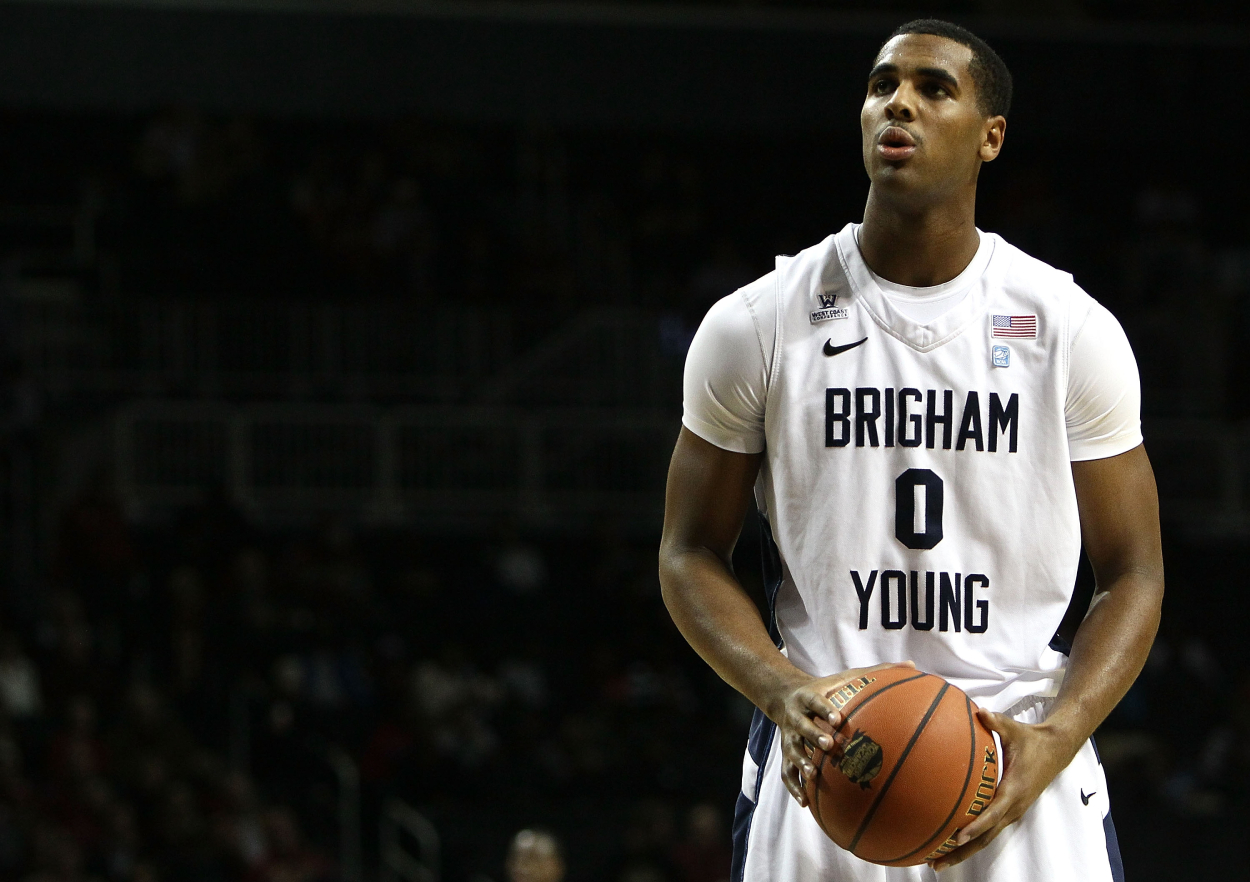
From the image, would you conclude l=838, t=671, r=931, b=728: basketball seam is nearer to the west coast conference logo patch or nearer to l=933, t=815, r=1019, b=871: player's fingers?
l=933, t=815, r=1019, b=871: player's fingers

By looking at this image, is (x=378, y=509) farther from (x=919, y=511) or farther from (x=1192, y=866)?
(x=919, y=511)

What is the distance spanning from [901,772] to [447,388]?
40.9 feet

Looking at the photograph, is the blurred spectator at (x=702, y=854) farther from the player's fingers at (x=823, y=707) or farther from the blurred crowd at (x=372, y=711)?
the player's fingers at (x=823, y=707)

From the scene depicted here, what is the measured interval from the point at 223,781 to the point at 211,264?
A: 18.2 feet

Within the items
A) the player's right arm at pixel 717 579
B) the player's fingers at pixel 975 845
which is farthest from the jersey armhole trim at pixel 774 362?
the player's fingers at pixel 975 845

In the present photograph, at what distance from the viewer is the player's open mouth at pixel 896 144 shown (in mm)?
3096

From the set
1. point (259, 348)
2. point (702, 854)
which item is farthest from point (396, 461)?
point (702, 854)

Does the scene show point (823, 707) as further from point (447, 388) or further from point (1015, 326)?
point (447, 388)

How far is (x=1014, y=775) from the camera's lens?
2.89 meters

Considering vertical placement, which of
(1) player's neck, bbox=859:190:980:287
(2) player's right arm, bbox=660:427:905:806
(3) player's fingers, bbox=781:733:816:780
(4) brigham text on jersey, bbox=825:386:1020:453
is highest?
(1) player's neck, bbox=859:190:980:287

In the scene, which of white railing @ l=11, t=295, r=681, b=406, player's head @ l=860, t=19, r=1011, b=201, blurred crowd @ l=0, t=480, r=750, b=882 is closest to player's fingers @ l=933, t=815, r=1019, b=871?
player's head @ l=860, t=19, r=1011, b=201

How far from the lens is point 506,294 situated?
51.1ft

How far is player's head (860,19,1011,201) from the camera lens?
3.10 m

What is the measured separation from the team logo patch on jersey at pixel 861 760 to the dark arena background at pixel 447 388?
7.57 meters
